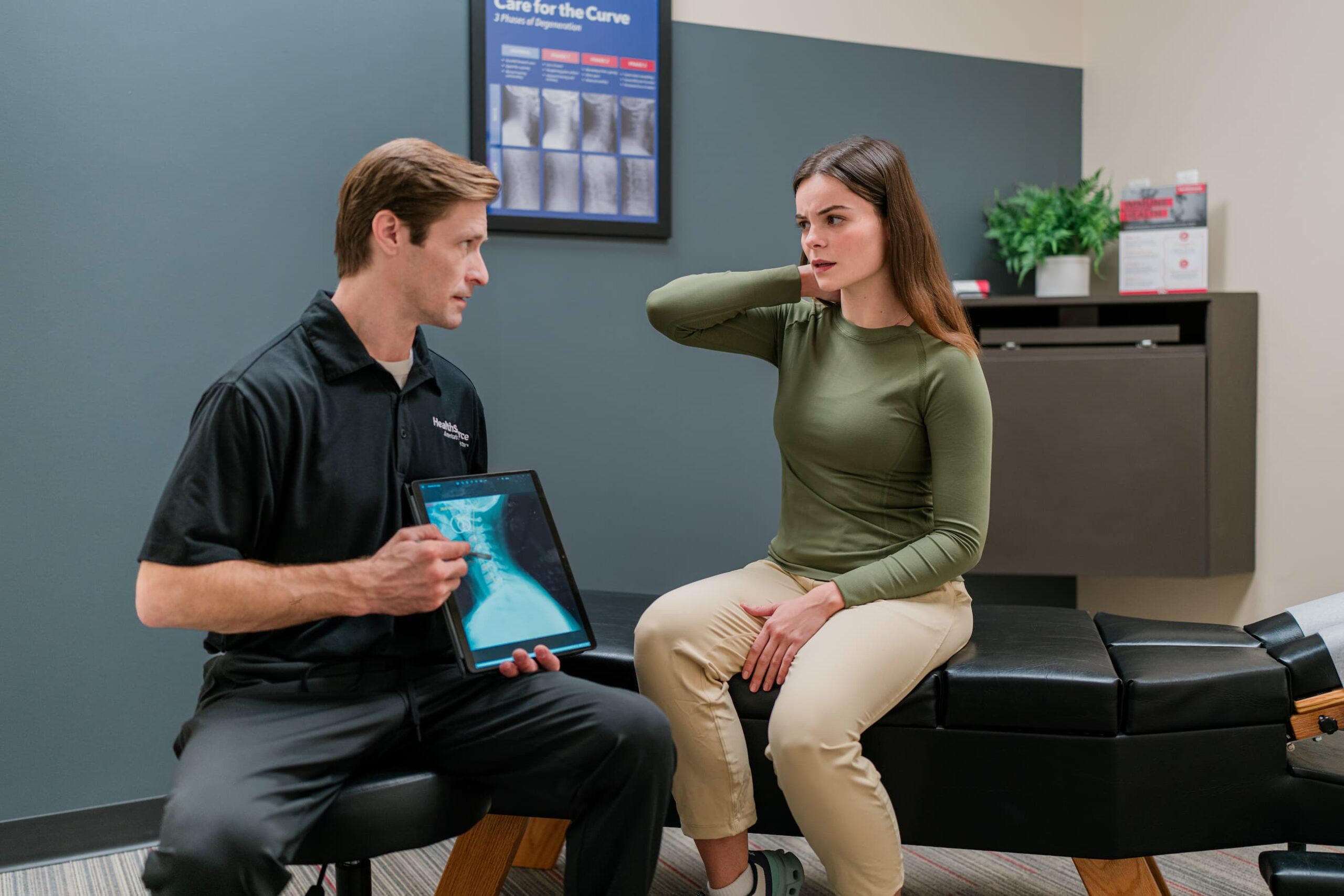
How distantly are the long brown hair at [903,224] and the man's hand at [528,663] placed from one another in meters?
0.81

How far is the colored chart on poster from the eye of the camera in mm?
2607

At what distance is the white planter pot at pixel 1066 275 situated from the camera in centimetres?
295

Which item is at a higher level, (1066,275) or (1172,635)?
(1066,275)

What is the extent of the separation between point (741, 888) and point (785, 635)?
39cm

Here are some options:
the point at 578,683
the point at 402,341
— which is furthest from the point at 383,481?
the point at 578,683

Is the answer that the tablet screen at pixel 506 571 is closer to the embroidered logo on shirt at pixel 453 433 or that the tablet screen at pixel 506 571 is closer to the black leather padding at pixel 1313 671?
the embroidered logo on shirt at pixel 453 433

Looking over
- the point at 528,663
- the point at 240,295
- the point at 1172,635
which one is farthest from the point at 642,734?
the point at 240,295

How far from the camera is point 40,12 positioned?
220 centimetres

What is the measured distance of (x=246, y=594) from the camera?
134cm

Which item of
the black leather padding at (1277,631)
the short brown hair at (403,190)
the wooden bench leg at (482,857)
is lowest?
the wooden bench leg at (482,857)

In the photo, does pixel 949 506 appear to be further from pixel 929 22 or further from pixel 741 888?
pixel 929 22

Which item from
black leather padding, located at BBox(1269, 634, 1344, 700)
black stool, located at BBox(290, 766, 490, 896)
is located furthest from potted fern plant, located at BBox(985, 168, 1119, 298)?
black stool, located at BBox(290, 766, 490, 896)

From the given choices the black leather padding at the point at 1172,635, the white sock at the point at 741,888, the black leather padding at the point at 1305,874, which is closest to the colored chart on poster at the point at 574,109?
the black leather padding at the point at 1172,635

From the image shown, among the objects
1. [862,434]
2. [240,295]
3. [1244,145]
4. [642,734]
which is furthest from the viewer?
[1244,145]
